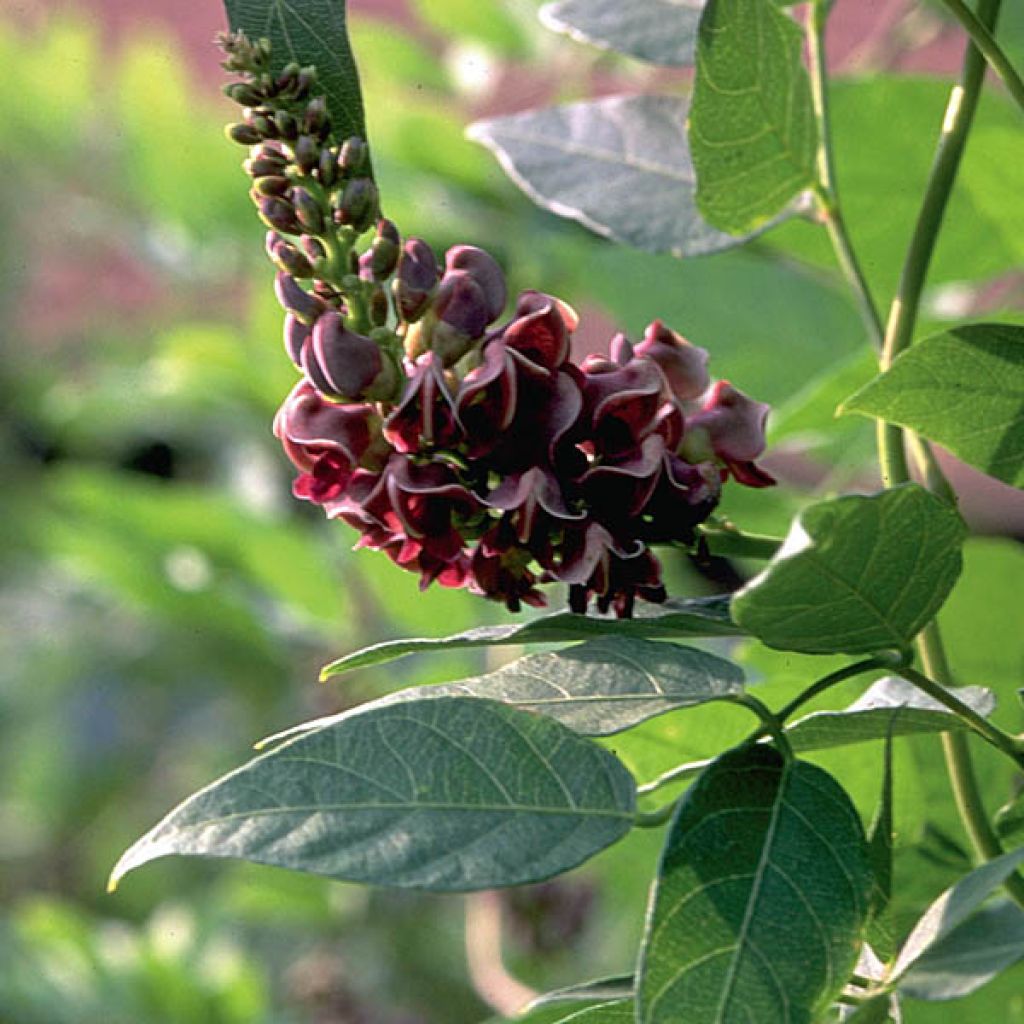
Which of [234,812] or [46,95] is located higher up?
[46,95]

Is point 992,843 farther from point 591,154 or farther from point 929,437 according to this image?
point 591,154

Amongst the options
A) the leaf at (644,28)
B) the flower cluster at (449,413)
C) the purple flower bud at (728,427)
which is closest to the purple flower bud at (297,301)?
the flower cluster at (449,413)

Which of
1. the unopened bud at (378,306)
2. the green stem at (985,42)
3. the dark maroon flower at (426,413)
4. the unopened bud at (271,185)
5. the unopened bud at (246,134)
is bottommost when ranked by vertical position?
the dark maroon flower at (426,413)

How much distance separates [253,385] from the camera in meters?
1.29

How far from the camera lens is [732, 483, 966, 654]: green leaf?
0.38 meters

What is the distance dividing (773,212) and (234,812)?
31 centimetres

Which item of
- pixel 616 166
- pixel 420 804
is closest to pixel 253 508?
pixel 616 166

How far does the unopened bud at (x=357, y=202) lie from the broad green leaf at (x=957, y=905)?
0.23 metres

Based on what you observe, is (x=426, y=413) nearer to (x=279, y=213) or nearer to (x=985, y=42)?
(x=279, y=213)

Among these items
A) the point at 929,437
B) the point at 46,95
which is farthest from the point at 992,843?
the point at 46,95

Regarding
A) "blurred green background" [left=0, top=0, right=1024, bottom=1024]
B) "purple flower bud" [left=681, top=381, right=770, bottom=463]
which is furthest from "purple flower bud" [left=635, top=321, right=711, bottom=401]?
"blurred green background" [left=0, top=0, right=1024, bottom=1024]

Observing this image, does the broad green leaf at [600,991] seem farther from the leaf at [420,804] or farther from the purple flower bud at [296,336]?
the purple flower bud at [296,336]

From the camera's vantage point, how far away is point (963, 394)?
17.9 inches

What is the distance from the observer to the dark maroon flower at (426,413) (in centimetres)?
45
